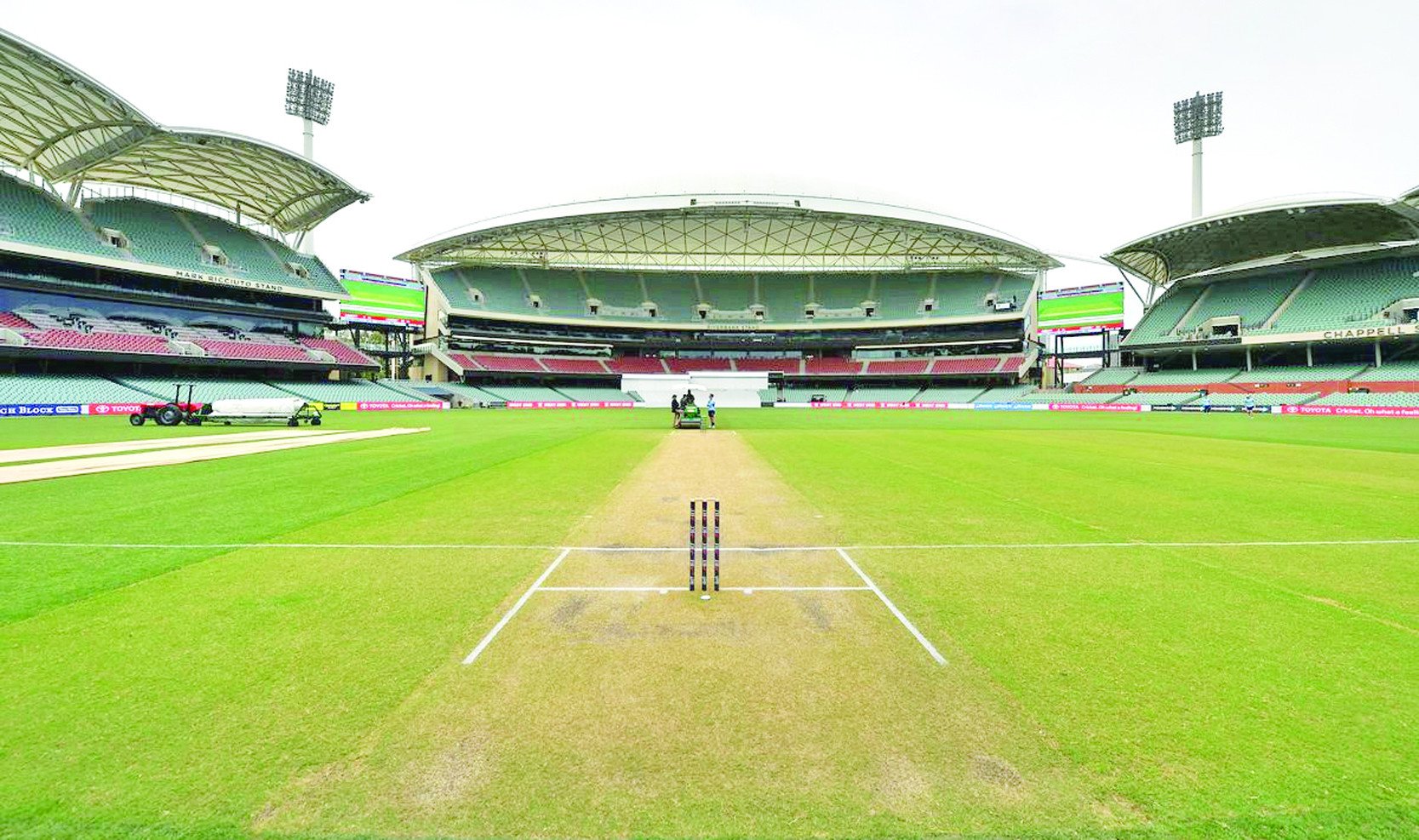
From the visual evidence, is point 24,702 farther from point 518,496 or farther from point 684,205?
point 684,205

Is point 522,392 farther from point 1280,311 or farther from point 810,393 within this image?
point 1280,311

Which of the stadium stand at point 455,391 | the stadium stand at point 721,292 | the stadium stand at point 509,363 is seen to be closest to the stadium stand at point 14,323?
the stadium stand at point 455,391

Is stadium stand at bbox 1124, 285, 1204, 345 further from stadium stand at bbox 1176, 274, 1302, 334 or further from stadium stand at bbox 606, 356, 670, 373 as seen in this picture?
stadium stand at bbox 606, 356, 670, 373

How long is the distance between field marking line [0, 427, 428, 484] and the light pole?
56.3 meters

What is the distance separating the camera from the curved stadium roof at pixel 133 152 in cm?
3716

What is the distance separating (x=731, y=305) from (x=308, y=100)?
183 ft

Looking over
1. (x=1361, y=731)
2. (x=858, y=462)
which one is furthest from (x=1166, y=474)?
(x=1361, y=731)

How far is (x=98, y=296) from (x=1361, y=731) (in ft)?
242

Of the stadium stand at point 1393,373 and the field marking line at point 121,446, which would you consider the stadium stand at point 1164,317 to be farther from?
the field marking line at point 121,446

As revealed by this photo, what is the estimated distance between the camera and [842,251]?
260 ft

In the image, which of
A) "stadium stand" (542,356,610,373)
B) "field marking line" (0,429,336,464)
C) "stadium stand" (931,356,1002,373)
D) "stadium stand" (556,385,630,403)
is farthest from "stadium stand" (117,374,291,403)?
"stadium stand" (931,356,1002,373)

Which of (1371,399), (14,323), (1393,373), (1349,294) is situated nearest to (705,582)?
(14,323)

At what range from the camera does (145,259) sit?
172 feet

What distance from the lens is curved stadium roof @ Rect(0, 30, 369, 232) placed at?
3716 cm
